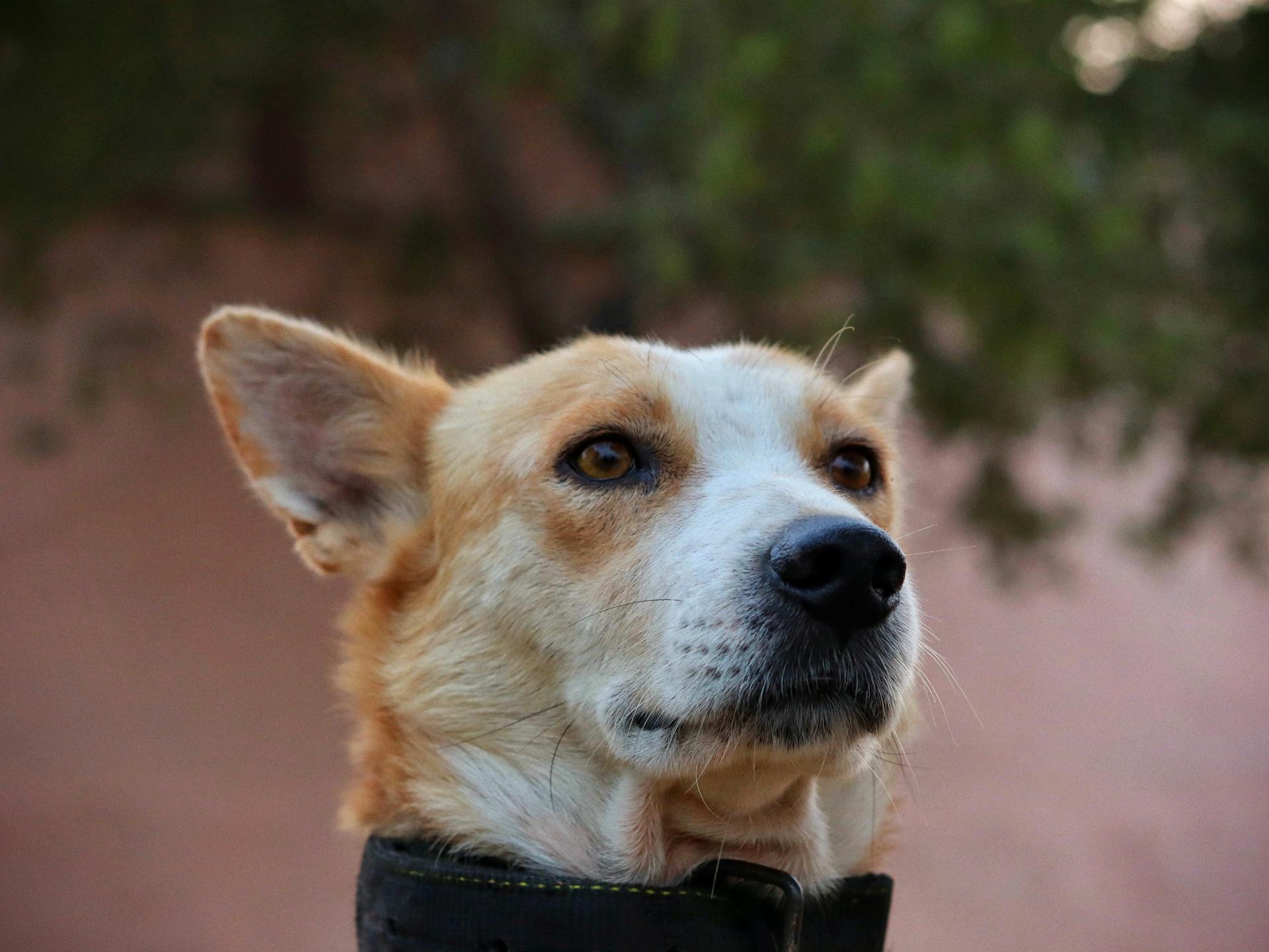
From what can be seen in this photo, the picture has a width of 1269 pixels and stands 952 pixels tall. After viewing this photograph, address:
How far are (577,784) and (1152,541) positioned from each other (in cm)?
595

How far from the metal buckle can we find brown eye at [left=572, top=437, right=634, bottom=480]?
80 cm

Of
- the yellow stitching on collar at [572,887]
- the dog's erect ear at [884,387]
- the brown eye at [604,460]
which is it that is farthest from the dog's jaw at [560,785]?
the dog's erect ear at [884,387]

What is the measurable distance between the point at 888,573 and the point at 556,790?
779 mm

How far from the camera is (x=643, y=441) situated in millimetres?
2436

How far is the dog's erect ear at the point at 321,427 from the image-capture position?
264cm

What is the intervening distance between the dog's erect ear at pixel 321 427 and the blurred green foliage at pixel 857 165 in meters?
2.58

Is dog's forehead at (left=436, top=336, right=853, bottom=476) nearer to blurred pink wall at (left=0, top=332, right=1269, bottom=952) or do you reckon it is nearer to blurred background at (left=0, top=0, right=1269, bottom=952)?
blurred background at (left=0, top=0, right=1269, bottom=952)

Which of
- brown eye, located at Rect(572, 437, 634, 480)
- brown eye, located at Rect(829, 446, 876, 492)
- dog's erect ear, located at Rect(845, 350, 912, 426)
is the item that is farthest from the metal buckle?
dog's erect ear, located at Rect(845, 350, 912, 426)

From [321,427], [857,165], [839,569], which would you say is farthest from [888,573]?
[857,165]

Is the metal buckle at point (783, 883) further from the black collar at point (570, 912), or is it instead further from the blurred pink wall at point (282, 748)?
the blurred pink wall at point (282, 748)

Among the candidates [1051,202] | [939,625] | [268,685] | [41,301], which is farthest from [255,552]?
[1051,202]

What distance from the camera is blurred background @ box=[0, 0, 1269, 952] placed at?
5504mm

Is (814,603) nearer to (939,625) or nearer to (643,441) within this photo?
(643,441)

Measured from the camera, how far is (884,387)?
3.20 metres
